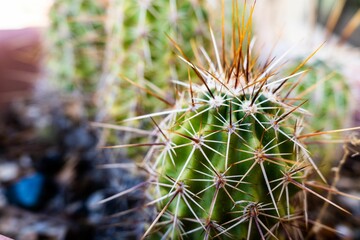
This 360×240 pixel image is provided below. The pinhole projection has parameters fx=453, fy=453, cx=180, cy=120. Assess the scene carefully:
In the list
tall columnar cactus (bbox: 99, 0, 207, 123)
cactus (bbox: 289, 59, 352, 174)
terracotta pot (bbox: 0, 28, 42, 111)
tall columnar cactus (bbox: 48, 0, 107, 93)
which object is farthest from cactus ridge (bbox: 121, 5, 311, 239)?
terracotta pot (bbox: 0, 28, 42, 111)

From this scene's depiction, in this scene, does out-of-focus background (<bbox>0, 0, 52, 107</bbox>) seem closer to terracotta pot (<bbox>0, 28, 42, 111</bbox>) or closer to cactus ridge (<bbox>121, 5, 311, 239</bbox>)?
terracotta pot (<bbox>0, 28, 42, 111</bbox>)

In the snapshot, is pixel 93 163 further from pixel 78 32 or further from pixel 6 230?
pixel 78 32

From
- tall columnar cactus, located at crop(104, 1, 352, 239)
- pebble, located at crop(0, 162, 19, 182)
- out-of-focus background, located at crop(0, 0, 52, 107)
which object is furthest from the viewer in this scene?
out-of-focus background, located at crop(0, 0, 52, 107)

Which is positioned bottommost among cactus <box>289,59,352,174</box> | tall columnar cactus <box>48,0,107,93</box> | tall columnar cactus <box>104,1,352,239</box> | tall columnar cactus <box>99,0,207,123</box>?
tall columnar cactus <box>104,1,352,239</box>

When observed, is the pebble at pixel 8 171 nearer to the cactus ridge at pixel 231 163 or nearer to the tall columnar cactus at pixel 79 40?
the tall columnar cactus at pixel 79 40

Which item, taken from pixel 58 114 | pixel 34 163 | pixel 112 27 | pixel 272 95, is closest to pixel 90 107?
pixel 58 114

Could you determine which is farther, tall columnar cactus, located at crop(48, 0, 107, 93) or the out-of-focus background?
the out-of-focus background

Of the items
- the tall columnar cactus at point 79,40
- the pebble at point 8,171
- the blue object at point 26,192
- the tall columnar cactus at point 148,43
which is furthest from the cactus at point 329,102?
the pebble at point 8,171
